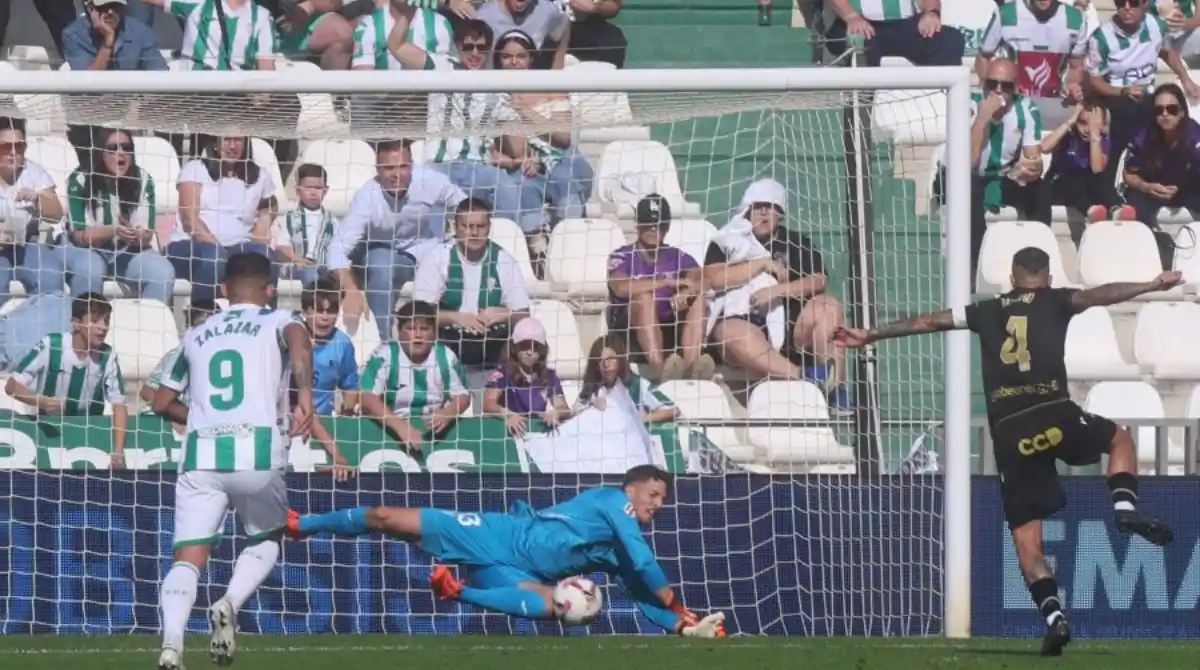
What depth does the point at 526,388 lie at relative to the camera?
1031 centimetres

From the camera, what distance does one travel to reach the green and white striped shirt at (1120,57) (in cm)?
1297

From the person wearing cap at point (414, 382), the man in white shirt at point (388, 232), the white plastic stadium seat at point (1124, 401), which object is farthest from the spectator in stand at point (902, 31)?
the person wearing cap at point (414, 382)

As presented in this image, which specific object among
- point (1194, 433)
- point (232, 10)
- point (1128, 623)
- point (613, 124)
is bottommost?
point (1128, 623)

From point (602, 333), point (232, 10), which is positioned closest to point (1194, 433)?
point (602, 333)

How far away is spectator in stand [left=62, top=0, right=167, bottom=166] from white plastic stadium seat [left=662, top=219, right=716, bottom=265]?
3488 millimetres

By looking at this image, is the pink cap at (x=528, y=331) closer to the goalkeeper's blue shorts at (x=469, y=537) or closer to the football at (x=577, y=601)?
the goalkeeper's blue shorts at (x=469, y=537)

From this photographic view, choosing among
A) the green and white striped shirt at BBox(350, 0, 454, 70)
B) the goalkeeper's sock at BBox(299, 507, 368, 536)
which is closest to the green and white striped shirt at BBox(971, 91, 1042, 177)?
the green and white striped shirt at BBox(350, 0, 454, 70)

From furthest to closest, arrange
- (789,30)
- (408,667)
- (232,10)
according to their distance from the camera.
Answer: (789,30) < (232,10) < (408,667)

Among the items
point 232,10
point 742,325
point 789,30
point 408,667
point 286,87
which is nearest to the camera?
point 408,667

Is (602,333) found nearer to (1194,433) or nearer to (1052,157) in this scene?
(1194,433)

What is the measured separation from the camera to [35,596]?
32.3 ft

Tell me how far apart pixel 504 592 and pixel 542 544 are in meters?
0.27

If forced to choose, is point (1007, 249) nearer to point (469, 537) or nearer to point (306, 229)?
point (306, 229)

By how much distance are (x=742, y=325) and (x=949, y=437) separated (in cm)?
129
